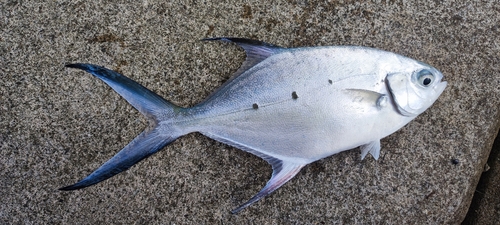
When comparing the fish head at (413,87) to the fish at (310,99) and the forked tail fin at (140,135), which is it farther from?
the forked tail fin at (140,135)

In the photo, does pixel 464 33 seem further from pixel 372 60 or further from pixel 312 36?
pixel 312 36

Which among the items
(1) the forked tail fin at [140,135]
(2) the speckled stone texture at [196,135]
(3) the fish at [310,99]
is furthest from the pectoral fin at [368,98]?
(1) the forked tail fin at [140,135]

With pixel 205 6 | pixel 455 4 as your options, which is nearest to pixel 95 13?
pixel 205 6

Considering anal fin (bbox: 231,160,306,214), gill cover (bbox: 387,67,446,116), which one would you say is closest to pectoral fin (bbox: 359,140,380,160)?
gill cover (bbox: 387,67,446,116)

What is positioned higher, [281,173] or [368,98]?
[368,98]

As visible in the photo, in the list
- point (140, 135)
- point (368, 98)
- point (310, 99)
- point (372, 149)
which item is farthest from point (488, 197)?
point (140, 135)

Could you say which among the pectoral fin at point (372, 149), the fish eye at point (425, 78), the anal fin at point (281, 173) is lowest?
the anal fin at point (281, 173)

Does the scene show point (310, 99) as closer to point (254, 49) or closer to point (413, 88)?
point (254, 49)

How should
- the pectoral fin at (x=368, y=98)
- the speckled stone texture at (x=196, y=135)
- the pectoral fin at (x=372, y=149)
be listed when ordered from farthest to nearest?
1. the speckled stone texture at (x=196, y=135)
2. the pectoral fin at (x=372, y=149)
3. the pectoral fin at (x=368, y=98)
